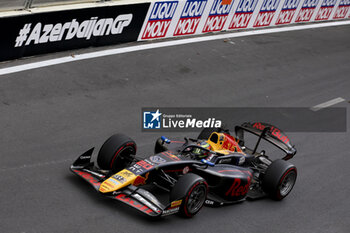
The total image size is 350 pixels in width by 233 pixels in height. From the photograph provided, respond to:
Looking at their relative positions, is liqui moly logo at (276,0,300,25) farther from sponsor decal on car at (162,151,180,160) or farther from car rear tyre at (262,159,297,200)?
sponsor decal on car at (162,151,180,160)

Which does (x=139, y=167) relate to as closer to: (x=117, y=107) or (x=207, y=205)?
(x=207, y=205)

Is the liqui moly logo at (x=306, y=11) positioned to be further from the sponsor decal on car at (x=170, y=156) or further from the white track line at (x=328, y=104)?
the sponsor decal on car at (x=170, y=156)

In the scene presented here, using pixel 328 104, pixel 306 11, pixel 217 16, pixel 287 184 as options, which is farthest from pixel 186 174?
pixel 306 11

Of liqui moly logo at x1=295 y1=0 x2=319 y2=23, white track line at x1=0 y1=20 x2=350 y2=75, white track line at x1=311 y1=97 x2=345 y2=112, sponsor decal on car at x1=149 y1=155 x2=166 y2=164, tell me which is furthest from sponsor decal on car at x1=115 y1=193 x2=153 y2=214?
liqui moly logo at x1=295 y1=0 x2=319 y2=23

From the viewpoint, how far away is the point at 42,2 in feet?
46.9

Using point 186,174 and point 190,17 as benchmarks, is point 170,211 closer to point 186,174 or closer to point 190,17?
point 186,174

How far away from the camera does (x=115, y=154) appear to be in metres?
8.99

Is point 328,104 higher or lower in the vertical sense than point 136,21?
lower

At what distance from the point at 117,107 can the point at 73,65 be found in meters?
2.68

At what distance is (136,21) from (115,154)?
8358mm

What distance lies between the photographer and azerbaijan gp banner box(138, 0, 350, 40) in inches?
675

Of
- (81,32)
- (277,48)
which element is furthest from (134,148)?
(277,48)

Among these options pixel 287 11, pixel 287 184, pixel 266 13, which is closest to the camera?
pixel 287 184

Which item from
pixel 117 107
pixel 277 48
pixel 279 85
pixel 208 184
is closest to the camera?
A: pixel 208 184
